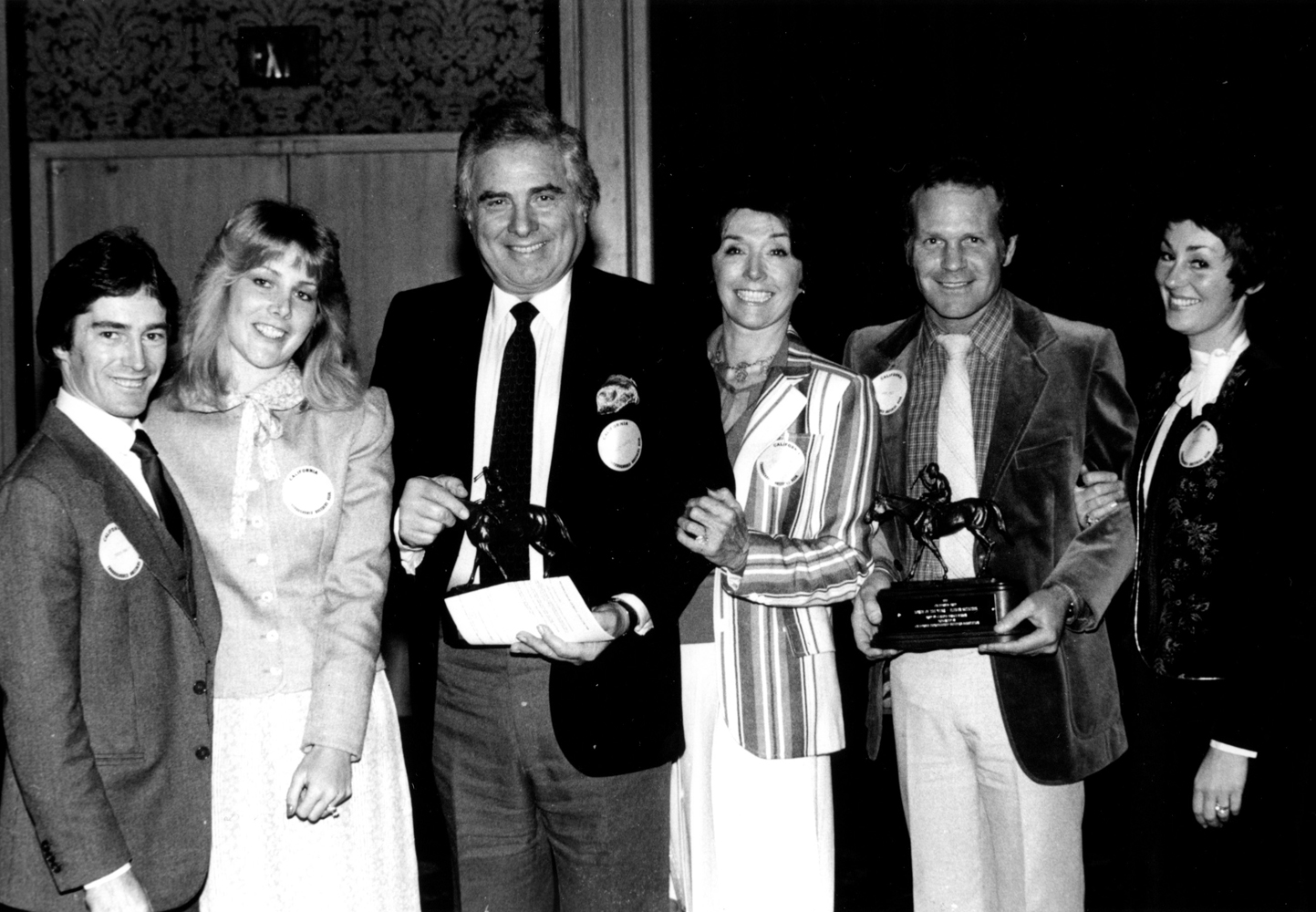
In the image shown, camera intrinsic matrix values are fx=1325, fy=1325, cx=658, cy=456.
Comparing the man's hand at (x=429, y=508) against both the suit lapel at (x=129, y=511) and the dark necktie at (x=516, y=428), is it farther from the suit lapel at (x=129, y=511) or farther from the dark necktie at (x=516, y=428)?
the suit lapel at (x=129, y=511)

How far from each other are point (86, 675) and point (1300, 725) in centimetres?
210

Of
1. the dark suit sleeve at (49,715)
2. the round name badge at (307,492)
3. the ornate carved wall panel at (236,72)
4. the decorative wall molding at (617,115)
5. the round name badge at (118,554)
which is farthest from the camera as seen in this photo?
the ornate carved wall panel at (236,72)

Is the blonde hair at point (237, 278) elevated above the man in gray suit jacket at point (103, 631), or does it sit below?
above

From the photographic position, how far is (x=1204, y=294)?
2.64 metres

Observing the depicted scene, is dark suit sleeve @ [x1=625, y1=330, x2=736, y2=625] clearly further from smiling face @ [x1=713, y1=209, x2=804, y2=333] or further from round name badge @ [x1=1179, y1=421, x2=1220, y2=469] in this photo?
round name badge @ [x1=1179, y1=421, x2=1220, y2=469]

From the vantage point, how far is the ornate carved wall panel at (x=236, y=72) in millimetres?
5141

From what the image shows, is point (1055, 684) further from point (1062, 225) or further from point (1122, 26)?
point (1122, 26)

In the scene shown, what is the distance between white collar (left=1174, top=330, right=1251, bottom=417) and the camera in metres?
2.62

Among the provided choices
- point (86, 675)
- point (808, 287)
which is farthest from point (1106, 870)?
point (86, 675)

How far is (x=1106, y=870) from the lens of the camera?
375 cm

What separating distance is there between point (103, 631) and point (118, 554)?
0.37ft

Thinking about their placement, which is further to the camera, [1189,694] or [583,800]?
[1189,694]

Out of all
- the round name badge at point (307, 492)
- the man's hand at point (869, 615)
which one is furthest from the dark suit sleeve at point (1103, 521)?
the round name badge at point (307, 492)

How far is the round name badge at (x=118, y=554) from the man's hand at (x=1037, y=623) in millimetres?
1503
